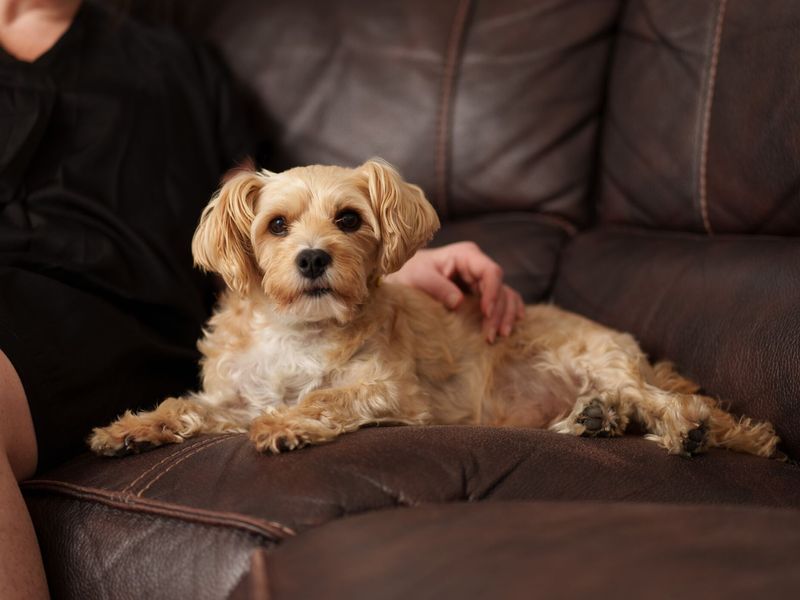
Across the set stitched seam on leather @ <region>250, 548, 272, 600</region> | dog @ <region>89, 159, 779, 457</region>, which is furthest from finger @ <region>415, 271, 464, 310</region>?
stitched seam on leather @ <region>250, 548, 272, 600</region>

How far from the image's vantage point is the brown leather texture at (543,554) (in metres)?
0.93

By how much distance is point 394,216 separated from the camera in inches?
72.7

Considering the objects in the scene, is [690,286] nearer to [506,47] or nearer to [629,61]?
[629,61]

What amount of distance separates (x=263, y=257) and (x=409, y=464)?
28.1 inches

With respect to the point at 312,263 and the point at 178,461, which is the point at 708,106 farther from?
the point at 178,461

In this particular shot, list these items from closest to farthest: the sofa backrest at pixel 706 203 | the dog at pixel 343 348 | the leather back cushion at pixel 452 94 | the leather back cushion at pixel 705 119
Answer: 1. the dog at pixel 343 348
2. the sofa backrest at pixel 706 203
3. the leather back cushion at pixel 705 119
4. the leather back cushion at pixel 452 94

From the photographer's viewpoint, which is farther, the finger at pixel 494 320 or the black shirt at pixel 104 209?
the finger at pixel 494 320

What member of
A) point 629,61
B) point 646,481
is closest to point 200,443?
point 646,481

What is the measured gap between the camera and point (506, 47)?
103 inches

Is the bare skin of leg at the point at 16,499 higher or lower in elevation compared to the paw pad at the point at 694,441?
lower

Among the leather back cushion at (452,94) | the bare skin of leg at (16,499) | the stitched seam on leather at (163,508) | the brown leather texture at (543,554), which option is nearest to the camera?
the brown leather texture at (543,554)

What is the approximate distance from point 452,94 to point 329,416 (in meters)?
1.37

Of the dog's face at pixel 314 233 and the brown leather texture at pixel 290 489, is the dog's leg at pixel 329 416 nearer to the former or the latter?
the brown leather texture at pixel 290 489

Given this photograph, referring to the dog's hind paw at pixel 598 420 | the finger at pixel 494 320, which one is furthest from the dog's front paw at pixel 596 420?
the finger at pixel 494 320
